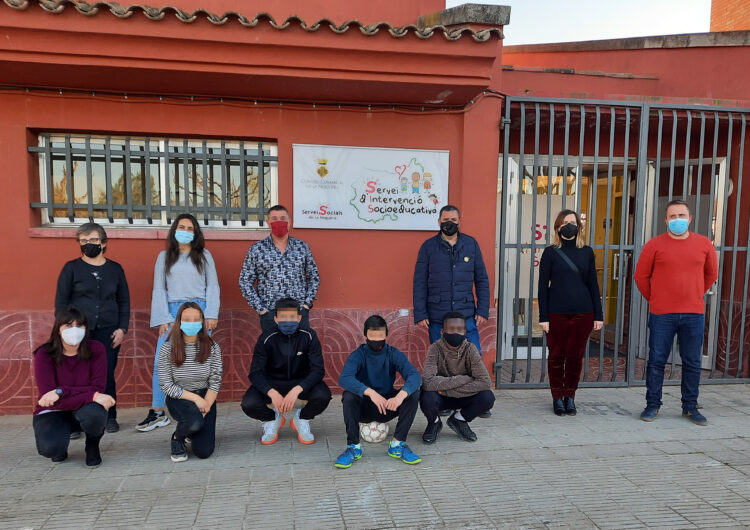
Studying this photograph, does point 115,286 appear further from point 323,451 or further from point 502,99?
point 502,99

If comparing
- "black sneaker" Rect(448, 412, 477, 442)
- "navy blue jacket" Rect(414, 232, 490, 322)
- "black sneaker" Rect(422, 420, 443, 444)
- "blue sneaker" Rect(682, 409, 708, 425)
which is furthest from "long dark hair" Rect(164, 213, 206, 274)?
"blue sneaker" Rect(682, 409, 708, 425)

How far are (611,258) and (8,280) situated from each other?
699cm

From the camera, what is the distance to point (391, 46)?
4145mm

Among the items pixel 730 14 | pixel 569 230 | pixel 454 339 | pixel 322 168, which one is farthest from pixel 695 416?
pixel 730 14

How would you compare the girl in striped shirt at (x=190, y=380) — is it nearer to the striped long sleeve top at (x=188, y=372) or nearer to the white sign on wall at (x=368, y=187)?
the striped long sleeve top at (x=188, y=372)

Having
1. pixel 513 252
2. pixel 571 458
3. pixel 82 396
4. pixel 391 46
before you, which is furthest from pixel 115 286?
pixel 513 252

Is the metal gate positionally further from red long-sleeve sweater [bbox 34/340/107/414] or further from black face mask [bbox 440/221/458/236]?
red long-sleeve sweater [bbox 34/340/107/414]

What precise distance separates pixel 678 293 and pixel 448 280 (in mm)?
2013

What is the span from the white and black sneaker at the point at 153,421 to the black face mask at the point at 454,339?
258 cm

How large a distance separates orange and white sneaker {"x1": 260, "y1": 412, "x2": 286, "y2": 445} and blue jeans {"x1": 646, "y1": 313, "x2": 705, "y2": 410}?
3.36 metres

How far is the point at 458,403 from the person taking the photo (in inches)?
149

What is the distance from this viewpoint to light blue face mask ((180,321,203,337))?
11.5ft

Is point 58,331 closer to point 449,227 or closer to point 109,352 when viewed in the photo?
point 109,352

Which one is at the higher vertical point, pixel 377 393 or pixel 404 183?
pixel 404 183
